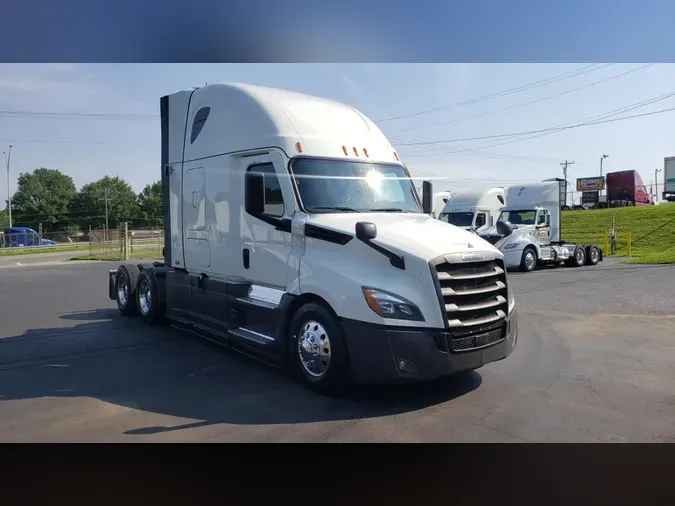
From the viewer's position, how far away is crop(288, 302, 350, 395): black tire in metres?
5.39

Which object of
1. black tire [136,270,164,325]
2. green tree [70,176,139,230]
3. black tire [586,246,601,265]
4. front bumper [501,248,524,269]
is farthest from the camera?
black tire [586,246,601,265]

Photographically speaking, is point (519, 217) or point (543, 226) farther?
point (519, 217)

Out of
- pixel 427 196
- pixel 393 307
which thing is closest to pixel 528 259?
pixel 427 196

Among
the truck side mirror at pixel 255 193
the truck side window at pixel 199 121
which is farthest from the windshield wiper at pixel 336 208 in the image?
the truck side window at pixel 199 121

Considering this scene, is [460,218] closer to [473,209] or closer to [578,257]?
[473,209]

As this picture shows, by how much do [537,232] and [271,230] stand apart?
50.5ft

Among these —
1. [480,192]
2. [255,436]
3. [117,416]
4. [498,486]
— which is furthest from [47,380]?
[480,192]

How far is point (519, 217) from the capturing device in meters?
20.0

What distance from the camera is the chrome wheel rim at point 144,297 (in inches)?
366

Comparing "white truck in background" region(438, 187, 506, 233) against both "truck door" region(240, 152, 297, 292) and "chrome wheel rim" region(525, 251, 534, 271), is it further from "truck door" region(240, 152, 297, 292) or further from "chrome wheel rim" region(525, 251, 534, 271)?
"truck door" region(240, 152, 297, 292)

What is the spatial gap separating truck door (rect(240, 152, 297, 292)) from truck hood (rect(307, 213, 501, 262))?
1.46ft

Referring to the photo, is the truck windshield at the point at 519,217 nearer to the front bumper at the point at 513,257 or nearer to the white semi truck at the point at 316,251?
the front bumper at the point at 513,257

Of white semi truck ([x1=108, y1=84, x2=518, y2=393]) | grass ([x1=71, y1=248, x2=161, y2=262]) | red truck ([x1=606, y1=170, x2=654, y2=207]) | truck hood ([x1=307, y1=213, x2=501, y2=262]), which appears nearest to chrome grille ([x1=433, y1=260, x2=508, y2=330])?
white semi truck ([x1=108, y1=84, x2=518, y2=393])

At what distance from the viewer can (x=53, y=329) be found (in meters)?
9.19
